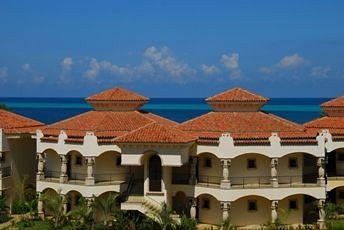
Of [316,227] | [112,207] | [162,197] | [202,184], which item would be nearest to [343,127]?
[316,227]

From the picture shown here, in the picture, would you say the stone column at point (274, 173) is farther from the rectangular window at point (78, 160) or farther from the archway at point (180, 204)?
the rectangular window at point (78, 160)

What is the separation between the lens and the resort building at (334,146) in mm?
45844

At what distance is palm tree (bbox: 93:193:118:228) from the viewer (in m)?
40.7

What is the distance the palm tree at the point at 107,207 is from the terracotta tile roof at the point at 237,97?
1138cm

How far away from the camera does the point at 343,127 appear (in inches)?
1876

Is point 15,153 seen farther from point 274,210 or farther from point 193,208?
point 274,210

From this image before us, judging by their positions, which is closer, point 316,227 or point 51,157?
point 316,227

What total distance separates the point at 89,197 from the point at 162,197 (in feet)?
19.3

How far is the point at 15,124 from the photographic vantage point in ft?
163

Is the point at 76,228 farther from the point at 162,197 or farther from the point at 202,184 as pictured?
the point at 202,184

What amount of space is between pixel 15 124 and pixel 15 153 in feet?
8.32

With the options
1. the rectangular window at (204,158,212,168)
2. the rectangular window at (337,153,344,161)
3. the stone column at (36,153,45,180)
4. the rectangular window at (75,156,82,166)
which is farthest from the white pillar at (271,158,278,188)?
the stone column at (36,153,45,180)

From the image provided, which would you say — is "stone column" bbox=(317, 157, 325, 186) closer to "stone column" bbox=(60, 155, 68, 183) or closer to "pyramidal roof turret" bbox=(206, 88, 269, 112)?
"pyramidal roof turret" bbox=(206, 88, 269, 112)

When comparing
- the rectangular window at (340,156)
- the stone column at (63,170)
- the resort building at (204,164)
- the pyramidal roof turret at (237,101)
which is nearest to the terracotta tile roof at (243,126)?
the resort building at (204,164)
